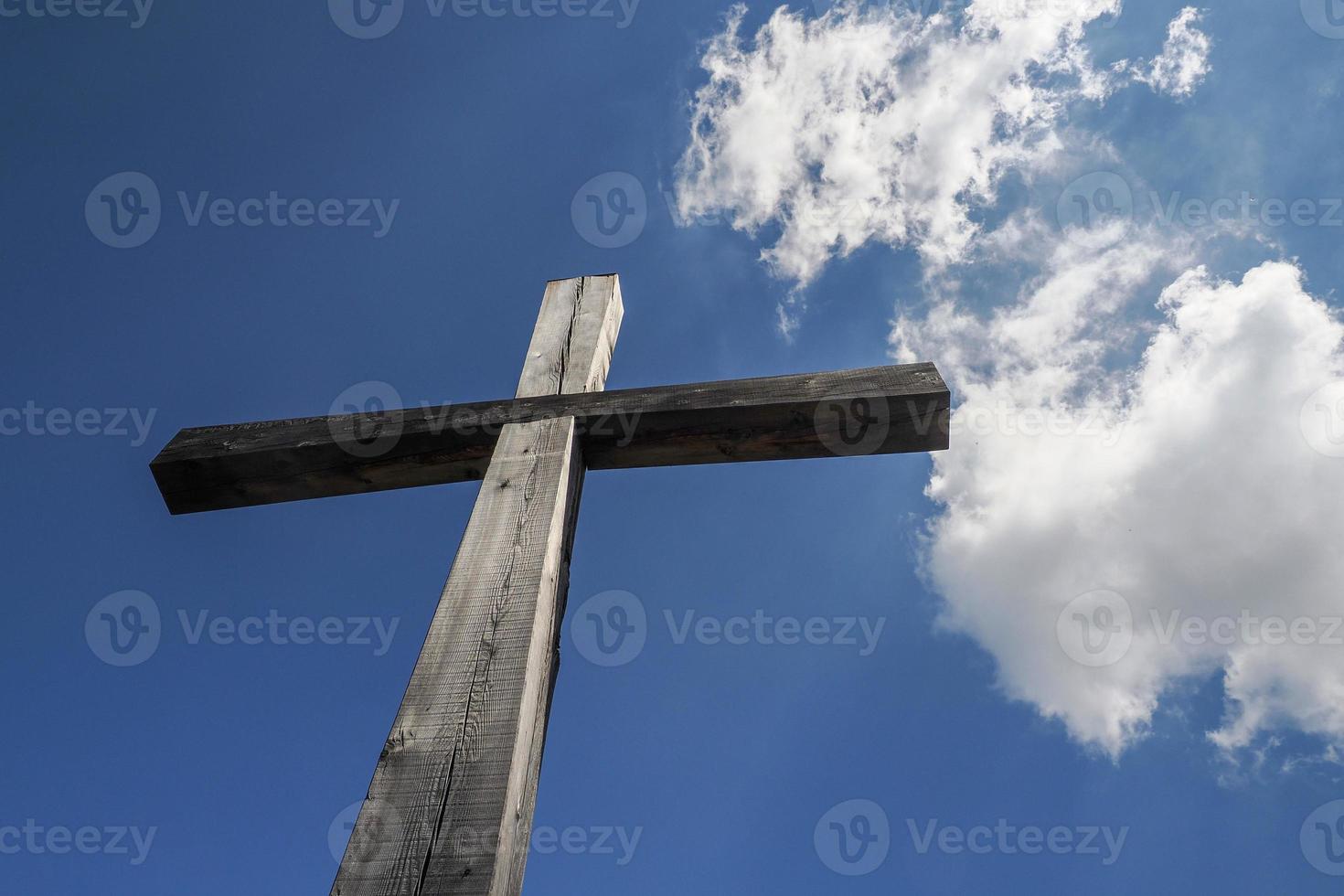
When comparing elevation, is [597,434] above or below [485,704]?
above

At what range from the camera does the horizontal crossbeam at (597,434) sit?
2539 millimetres

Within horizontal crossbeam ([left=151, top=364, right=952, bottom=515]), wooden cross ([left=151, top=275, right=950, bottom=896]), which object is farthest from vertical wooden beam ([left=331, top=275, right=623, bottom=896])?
horizontal crossbeam ([left=151, top=364, right=952, bottom=515])

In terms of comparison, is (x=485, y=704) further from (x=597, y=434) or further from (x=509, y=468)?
(x=597, y=434)

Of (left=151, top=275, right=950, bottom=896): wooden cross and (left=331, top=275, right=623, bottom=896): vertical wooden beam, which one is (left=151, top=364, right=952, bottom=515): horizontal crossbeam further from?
(left=331, top=275, right=623, bottom=896): vertical wooden beam

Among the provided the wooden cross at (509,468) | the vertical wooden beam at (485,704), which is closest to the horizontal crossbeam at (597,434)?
the wooden cross at (509,468)

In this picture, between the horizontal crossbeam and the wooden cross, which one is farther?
the horizontal crossbeam

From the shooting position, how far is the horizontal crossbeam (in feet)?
8.33

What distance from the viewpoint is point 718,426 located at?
258 centimetres

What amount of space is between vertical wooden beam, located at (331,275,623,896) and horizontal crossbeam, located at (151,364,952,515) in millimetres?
129

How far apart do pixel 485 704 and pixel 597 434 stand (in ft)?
3.34

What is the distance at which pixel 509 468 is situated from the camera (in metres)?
2.37

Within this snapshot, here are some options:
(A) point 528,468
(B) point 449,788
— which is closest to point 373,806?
(B) point 449,788

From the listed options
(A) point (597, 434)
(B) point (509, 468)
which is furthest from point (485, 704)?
(A) point (597, 434)

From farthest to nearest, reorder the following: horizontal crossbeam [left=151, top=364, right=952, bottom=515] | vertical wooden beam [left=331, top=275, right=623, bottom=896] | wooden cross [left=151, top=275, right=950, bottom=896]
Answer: horizontal crossbeam [left=151, top=364, right=952, bottom=515]
wooden cross [left=151, top=275, right=950, bottom=896]
vertical wooden beam [left=331, top=275, right=623, bottom=896]
